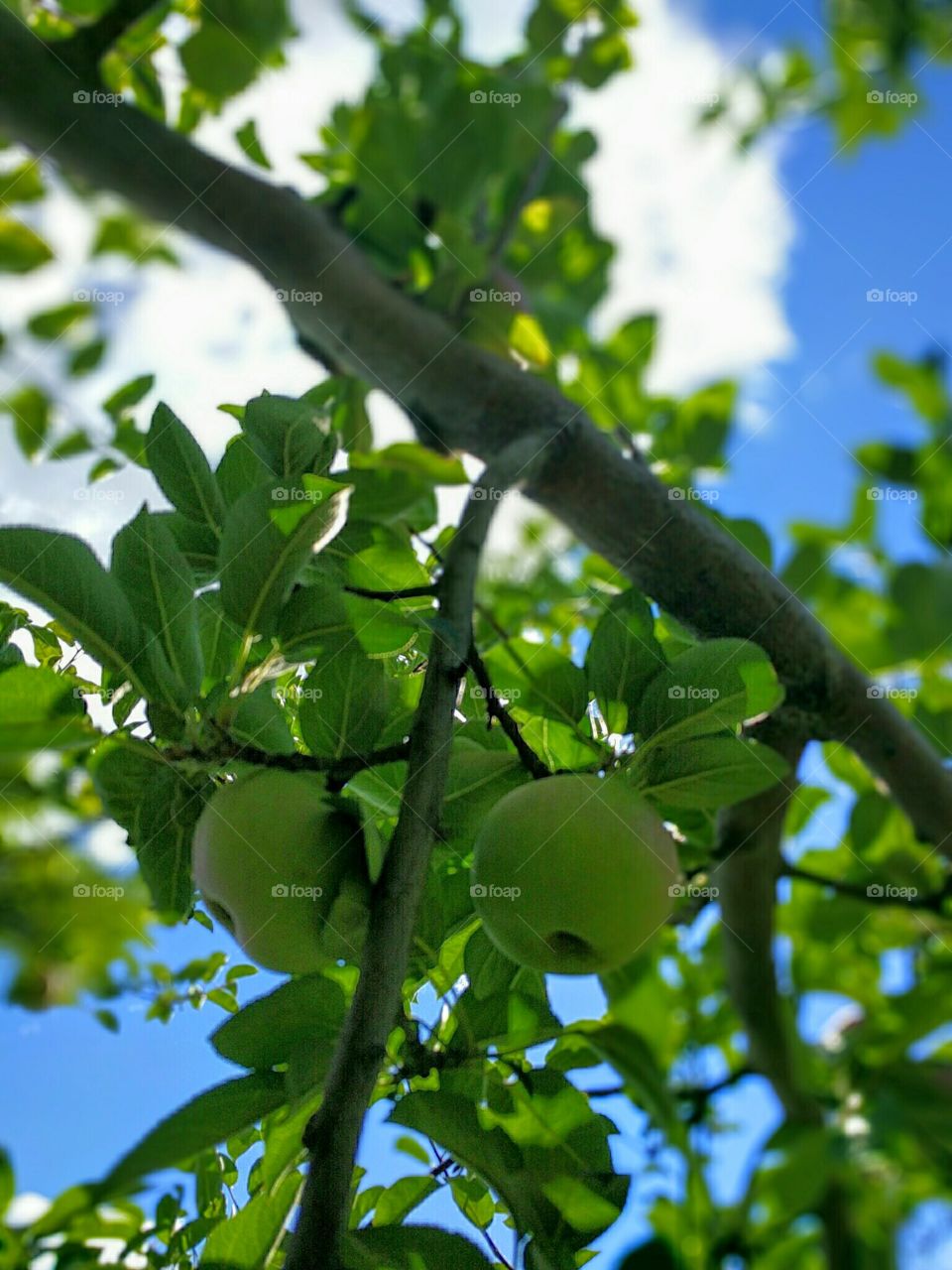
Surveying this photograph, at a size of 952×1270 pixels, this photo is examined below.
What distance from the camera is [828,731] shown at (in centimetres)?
121

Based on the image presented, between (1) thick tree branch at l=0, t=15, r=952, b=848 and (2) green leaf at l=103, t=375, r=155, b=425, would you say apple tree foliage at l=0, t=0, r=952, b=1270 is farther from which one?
(2) green leaf at l=103, t=375, r=155, b=425

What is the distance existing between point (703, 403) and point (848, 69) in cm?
113

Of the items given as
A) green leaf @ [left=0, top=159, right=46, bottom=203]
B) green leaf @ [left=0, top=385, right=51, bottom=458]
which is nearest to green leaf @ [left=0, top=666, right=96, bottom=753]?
green leaf @ [left=0, top=385, right=51, bottom=458]

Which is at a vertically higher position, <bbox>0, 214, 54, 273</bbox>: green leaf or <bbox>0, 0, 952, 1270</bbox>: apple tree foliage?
<bbox>0, 214, 54, 273</bbox>: green leaf

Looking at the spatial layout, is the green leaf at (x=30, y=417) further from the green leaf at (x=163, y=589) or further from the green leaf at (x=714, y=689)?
the green leaf at (x=714, y=689)

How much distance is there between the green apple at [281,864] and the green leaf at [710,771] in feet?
0.85

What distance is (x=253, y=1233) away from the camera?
2.37 ft

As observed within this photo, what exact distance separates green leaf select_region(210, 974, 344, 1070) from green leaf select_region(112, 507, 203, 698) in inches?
9.6

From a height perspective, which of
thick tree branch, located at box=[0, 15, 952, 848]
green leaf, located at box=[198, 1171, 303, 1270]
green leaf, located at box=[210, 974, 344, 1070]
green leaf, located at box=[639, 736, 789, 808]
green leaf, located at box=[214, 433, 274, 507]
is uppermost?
thick tree branch, located at box=[0, 15, 952, 848]

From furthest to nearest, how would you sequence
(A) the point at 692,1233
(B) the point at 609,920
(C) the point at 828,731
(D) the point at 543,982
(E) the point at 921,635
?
(E) the point at 921,635
(C) the point at 828,731
(D) the point at 543,982
(B) the point at 609,920
(A) the point at 692,1233

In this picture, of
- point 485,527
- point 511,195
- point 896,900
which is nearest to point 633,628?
point 485,527

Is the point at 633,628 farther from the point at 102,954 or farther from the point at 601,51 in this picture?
the point at 601,51

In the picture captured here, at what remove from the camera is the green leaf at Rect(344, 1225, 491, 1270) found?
0.66m

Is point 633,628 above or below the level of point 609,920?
above
